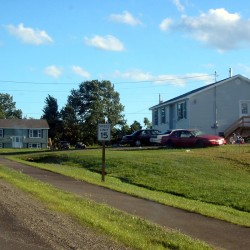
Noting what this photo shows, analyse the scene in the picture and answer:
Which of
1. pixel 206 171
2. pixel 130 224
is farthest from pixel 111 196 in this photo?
pixel 206 171

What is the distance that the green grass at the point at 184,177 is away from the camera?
47.9 ft

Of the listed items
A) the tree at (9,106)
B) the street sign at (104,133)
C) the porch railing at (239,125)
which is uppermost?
the tree at (9,106)

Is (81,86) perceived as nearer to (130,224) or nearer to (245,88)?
(245,88)

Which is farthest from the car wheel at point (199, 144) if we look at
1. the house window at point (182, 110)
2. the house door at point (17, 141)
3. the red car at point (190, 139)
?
the house door at point (17, 141)

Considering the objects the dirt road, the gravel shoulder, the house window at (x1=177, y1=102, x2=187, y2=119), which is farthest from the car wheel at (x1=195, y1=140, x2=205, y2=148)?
the gravel shoulder

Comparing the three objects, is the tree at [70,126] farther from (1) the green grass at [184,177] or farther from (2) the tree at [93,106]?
(1) the green grass at [184,177]

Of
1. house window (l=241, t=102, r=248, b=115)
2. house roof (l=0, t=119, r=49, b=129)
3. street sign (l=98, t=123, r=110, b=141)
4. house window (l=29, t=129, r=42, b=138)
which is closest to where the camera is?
street sign (l=98, t=123, r=110, b=141)

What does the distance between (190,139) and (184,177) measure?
1446 cm

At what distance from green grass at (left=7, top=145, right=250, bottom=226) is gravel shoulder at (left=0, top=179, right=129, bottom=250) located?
406 cm

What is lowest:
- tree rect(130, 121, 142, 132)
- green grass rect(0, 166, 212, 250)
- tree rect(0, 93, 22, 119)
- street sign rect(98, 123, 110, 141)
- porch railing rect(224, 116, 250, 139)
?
green grass rect(0, 166, 212, 250)

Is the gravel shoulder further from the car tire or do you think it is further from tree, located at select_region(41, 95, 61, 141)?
tree, located at select_region(41, 95, 61, 141)

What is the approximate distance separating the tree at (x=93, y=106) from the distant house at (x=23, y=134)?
693cm

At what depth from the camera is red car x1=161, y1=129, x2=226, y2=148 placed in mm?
34375

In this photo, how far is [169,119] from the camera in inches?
2079
